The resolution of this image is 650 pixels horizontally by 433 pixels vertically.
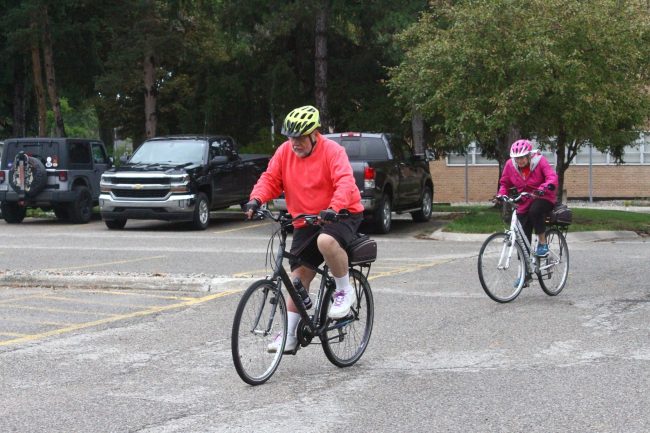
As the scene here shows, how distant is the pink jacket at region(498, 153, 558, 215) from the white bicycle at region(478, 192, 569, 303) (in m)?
0.16

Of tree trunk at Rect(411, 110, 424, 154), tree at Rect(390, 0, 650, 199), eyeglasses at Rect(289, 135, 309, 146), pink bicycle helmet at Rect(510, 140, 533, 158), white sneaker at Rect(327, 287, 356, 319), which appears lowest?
white sneaker at Rect(327, 287, 356, 319)

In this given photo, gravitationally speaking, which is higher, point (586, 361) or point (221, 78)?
point (221, 78)

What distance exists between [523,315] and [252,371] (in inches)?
159

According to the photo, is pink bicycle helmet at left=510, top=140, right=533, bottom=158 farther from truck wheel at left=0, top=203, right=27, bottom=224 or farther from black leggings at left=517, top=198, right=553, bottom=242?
truck wheel at left=0, top=203, right=27, bottom=224

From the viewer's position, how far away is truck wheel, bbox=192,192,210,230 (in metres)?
22.5

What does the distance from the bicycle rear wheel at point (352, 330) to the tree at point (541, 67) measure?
12765mm

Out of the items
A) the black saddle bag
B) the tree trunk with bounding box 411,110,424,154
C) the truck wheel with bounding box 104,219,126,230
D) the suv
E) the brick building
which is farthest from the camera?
the brick building

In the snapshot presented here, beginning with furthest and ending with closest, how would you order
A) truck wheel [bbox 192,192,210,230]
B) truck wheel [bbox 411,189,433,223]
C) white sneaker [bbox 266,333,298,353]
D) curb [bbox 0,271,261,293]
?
truck wheel [bbox 411,189,433,223] → truck wheel [bbox 192,192,210,230] → curb [bbox 0,271,261,293] → white sneaker [bbox 266,333,298,353]

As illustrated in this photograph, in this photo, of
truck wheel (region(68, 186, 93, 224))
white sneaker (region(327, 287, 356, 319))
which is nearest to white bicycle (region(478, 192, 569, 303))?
white sneaker (region(327, 287, 356, 319))

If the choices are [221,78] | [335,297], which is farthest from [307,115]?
[221,78]

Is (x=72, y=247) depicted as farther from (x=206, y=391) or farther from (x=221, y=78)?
(x=221, y=78)

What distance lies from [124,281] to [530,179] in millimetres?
4675

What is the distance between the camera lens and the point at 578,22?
21.0m

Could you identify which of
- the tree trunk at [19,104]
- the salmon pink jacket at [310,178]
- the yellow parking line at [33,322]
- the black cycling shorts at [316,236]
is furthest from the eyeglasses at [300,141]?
the tree trunk at [19,104]
